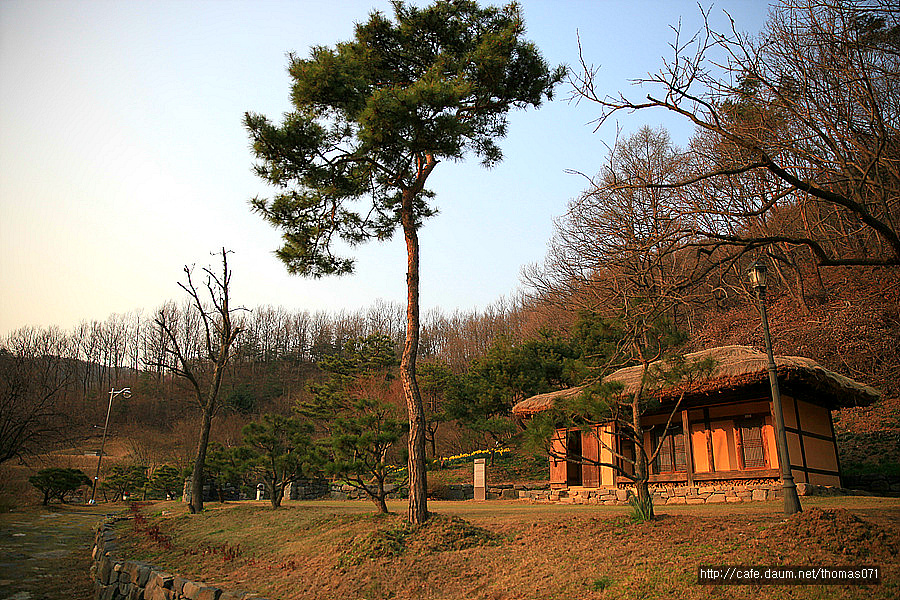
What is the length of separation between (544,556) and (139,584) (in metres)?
5.45

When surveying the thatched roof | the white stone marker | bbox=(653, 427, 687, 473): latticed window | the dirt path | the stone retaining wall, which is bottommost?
the dirt path

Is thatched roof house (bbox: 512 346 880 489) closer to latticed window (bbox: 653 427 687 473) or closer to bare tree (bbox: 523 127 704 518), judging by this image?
latticed window (bbox: 653 427 687 473)

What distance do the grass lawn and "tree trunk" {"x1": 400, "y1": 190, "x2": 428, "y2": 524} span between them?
12.6 inches

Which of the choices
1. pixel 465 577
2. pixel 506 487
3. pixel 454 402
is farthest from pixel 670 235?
pixel 454 402

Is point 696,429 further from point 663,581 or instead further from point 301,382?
point 301,382

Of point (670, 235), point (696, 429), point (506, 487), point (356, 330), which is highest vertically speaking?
point (356, 330)

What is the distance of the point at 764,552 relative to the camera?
466 centimetres

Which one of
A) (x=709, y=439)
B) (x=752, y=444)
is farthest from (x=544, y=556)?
(x=709, y=439)

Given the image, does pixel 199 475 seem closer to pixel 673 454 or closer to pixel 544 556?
pixel 544 556

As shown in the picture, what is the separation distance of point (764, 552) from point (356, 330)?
151ft

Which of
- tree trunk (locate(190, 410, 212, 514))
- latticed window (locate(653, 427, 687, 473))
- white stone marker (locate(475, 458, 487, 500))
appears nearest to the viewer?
tree trunk (locate(190, 410, 212, 514))

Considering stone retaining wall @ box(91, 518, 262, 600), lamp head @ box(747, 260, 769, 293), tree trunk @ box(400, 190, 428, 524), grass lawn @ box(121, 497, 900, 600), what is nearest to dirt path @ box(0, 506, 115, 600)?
stone retaining wall @ box(91, 518, 262, 600)

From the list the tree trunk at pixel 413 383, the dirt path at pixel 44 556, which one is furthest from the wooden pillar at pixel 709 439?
the dirt path at pixel 44 556

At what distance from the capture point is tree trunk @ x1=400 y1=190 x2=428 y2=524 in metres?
7.25
